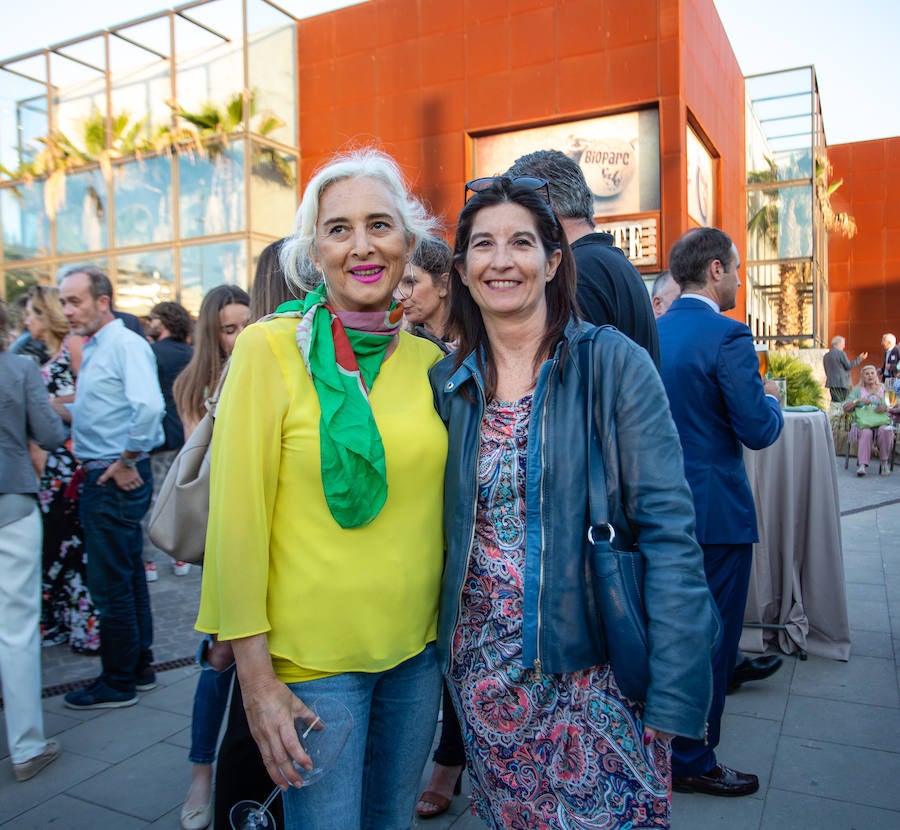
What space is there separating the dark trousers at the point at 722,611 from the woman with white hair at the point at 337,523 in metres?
1.54

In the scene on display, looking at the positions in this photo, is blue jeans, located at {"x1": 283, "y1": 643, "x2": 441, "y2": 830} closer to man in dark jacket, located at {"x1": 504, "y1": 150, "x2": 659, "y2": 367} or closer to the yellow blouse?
the yellow blouse

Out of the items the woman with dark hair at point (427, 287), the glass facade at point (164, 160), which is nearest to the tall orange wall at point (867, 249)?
the glass facade at point (164, 160)

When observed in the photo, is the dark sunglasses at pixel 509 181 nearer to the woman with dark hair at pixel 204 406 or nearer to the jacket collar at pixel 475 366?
the jacket collar at pixel 475 366

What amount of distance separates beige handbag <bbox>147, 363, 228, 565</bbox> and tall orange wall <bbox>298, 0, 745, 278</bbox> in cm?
1001

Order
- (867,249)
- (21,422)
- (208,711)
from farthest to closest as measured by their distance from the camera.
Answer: (867,249) < (21,422) < (208,711)

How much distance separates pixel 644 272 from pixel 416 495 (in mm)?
11010

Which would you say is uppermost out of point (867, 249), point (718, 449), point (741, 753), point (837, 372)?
point (867, 249)

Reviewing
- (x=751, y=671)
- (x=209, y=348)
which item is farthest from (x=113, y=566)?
(x=751, y=671)

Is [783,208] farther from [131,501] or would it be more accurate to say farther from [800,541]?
[131,501]

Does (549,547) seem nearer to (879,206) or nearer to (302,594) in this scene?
(302,594)

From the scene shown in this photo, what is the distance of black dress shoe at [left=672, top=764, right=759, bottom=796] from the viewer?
9.44 feet

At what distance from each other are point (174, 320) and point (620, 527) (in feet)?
16.8

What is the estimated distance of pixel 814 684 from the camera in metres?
3.88

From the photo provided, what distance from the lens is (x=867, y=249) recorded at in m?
24.8
